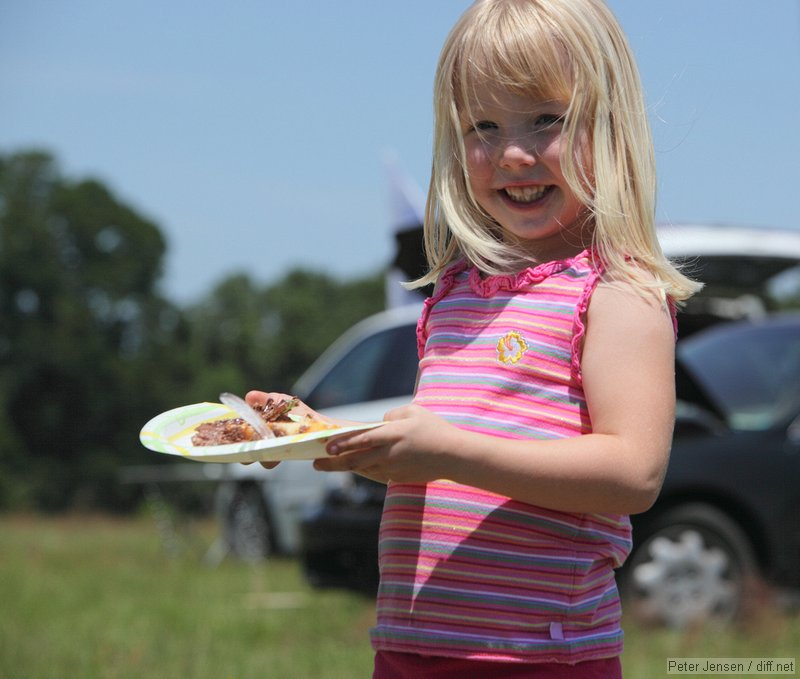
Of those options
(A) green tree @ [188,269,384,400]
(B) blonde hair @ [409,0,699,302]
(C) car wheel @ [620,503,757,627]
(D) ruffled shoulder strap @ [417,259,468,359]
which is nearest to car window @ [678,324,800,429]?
(C) car wheel @ [620,503,757,627]

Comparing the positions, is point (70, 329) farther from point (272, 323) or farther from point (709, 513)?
point (709, 513)

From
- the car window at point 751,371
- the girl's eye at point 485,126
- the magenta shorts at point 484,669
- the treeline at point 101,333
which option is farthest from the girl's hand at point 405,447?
the treeline at point 101,333

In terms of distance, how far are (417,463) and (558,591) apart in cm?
30

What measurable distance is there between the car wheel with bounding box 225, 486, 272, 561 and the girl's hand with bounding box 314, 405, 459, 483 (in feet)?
25.9

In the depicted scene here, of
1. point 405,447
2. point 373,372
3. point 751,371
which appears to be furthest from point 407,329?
point 405,447

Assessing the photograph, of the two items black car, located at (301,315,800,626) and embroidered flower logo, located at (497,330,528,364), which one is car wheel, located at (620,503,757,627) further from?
embroidered flower logo, located at (497,330,528,364)

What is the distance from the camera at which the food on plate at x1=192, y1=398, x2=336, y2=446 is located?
1506 millimetres

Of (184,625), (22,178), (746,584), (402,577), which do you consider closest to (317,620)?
(184,625)

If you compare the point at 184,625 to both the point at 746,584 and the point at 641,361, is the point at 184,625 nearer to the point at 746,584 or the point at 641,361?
the point at 746,584

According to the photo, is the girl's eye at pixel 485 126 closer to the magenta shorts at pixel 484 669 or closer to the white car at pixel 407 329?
the magenta shorts at pixel 484 669

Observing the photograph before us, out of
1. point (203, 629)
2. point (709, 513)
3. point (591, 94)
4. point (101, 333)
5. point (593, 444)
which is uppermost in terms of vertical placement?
point (591, 94)

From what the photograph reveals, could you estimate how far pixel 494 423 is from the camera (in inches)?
62.4

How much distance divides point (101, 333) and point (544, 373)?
113 feet

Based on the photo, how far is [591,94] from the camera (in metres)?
1.61
